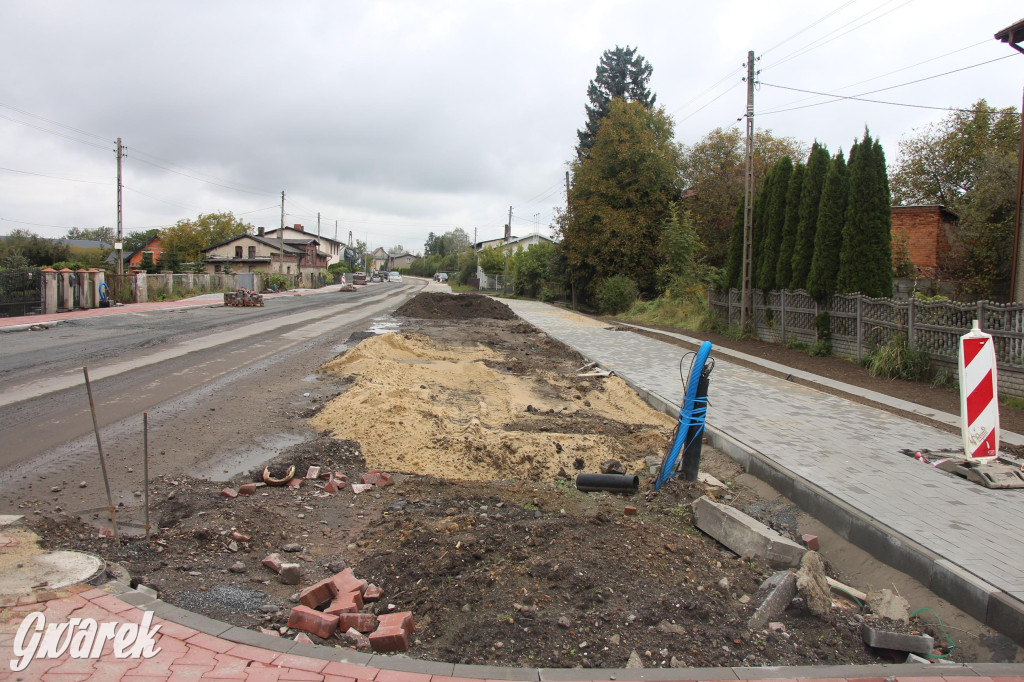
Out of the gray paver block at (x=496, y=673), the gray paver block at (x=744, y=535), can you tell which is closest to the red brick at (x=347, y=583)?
the gray paver block at (x=496, y=673)

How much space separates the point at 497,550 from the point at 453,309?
1118 inches

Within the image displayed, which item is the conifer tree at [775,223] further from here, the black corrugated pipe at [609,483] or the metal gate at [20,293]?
the metal gate at [20,293]

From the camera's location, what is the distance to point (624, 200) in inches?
1382

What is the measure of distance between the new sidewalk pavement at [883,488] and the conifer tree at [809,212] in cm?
696

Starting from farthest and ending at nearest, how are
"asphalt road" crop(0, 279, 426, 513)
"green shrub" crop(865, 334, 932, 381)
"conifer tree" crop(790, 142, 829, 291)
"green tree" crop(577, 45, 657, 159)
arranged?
"green tree" crop(577, 45, 657, 159) → "conifer tree" crop(790, 142, 829, 291) → "green shrub" crop(865, 334, 932, 381) → "asphalt road" crop(0, 279, 426, 513)

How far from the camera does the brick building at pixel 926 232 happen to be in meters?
24.1

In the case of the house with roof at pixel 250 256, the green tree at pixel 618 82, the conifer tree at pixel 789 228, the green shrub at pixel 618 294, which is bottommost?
the green shrub at pixel 618 294

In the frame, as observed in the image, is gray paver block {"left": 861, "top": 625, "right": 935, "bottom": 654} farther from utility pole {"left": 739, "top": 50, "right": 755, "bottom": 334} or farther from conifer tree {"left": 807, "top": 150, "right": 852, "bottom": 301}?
utility pole {"left": 739, "top": 50, "right": 755, "bottom": 334}

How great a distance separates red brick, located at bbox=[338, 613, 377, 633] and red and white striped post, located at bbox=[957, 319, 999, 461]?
5.66 m

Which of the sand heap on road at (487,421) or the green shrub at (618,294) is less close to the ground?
the green shrub at (618,294)

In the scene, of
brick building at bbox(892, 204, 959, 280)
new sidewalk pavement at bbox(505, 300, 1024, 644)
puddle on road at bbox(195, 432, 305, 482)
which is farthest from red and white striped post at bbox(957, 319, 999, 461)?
brick building at bbox(892, 204, 959, 280)

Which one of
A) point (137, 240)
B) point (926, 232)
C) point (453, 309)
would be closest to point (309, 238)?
point (137, 240)

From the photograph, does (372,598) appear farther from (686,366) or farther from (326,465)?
(686,366)

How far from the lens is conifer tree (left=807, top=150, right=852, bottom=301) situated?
15.6 m
